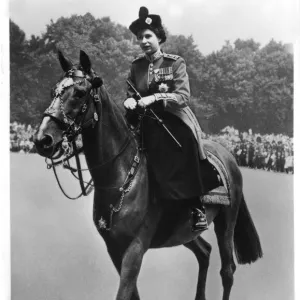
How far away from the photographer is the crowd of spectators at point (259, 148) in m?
5.46

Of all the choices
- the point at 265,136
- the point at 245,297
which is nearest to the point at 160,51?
the point at 265,136

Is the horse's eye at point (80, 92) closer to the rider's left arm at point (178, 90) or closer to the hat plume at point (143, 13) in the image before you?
the rider's left arm at point (178, 90)

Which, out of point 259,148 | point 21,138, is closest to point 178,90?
point 259,148

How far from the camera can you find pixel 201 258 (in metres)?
5.28

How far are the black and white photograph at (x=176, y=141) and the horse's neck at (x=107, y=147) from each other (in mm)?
237

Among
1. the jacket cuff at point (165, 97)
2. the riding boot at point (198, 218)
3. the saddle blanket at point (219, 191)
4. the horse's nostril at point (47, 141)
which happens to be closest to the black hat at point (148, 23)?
the jacket cuff at point (165, 97)

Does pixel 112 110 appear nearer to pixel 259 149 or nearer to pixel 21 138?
pixel 21 138

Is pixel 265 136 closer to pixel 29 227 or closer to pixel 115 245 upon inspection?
pixel 115 245

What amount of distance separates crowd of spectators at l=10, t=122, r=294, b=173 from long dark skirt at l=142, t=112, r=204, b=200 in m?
0.91

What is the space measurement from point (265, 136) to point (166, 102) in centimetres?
167

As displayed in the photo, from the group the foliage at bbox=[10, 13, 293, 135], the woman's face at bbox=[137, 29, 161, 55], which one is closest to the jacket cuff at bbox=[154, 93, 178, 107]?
the woman's face at bbox=[137, 29, 161, 55]

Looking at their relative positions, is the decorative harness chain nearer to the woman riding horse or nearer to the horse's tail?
the woman riding horse

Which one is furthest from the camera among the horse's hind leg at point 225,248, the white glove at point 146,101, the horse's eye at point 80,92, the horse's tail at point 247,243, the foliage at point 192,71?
the horse's tail at point 247,243

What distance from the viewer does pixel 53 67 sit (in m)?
5.11
